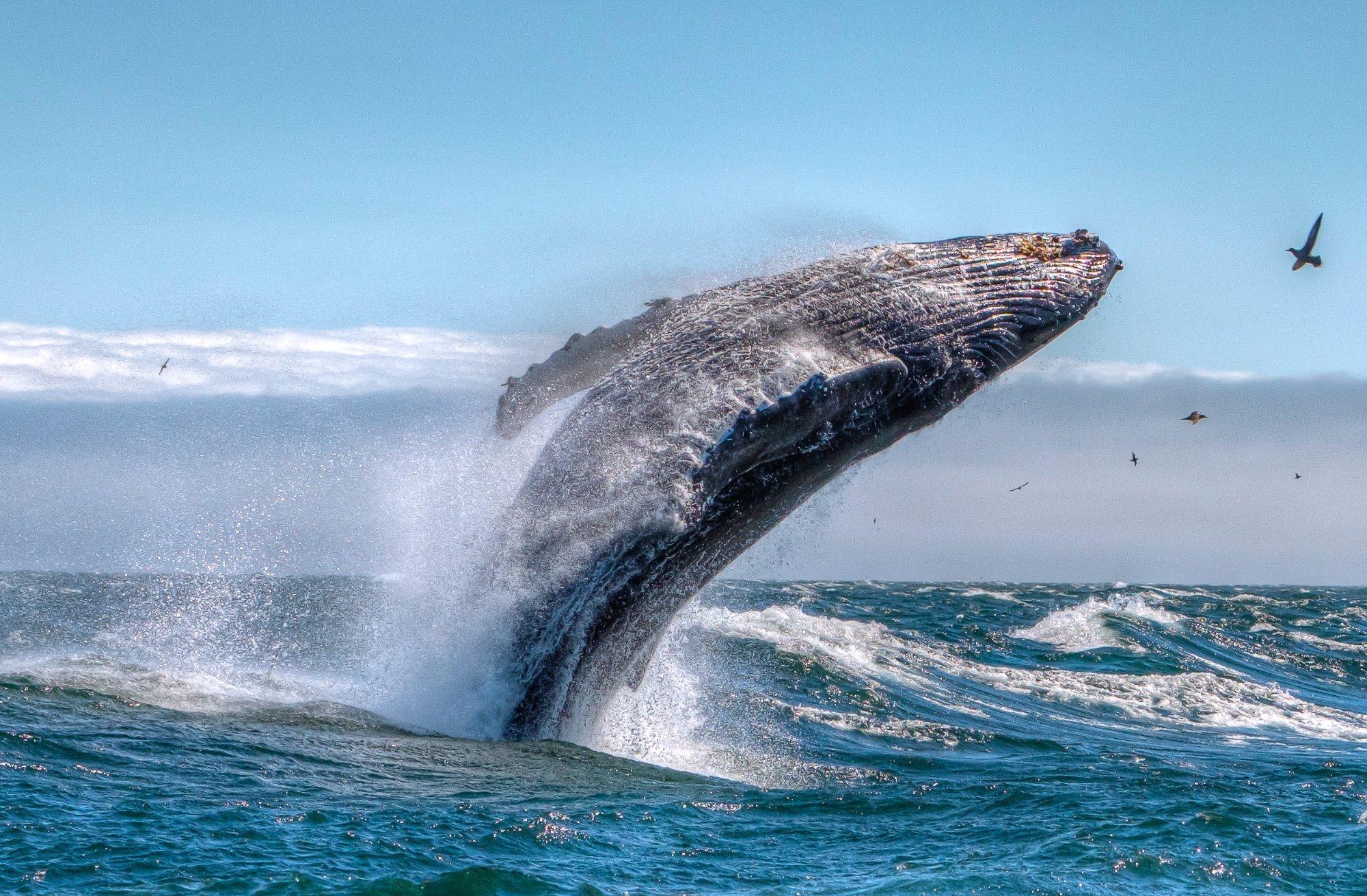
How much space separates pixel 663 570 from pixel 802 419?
58.4 inches

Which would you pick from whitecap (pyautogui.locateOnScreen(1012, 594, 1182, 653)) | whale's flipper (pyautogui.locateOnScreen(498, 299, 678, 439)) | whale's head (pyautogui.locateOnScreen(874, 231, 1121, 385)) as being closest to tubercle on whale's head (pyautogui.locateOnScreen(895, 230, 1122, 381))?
whale's head (pyautogui.locateOnScreen(874, 231, 1121, 385))

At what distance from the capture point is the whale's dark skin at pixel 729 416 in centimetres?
791

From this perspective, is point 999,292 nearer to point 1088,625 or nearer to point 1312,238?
point 1312,238

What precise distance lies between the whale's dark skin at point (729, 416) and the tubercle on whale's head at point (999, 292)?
1 centimetres

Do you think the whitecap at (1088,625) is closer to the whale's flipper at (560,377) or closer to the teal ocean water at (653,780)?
the teal ocean water at (653,780)

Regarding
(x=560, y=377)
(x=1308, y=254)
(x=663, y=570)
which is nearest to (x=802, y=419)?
(x=663, y=570)

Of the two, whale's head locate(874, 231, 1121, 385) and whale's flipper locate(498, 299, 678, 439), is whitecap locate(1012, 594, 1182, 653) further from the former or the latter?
whale's flipper locate(498, 299, 678, 439)

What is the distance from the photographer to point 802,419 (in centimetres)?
802

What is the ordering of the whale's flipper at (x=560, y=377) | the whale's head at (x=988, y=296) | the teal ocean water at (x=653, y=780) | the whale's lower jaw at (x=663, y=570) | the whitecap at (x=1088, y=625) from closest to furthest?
1. the teal ocean water at (x=653, y=780)
2. the whale's lower jaw at (x=663, y=570)
3. the whale's head at (x=988, y=296)
4. the whale's flipper at (x=560, y=377)
5. the whitecap at (x=1088, y=625)

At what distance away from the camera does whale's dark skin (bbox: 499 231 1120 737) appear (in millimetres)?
7914

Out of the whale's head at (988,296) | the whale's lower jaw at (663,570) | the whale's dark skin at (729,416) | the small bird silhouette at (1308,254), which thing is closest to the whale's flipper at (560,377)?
the whale's dark skin at (729,416)

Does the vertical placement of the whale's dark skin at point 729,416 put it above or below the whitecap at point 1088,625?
above

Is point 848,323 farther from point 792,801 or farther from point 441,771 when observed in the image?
point 441,771

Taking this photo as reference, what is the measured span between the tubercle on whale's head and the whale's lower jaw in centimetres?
35
